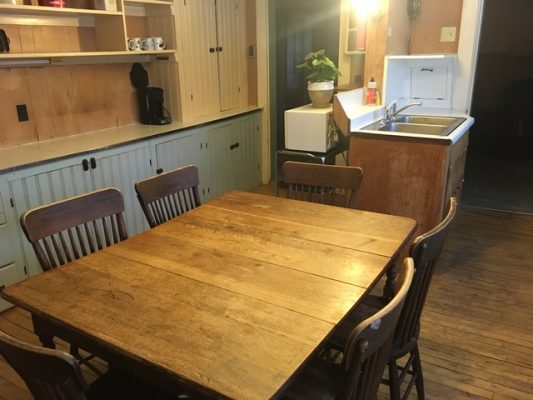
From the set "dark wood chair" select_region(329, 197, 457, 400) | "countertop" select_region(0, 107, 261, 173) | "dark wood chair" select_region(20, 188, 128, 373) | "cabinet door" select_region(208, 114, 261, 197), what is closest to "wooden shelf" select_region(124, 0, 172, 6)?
"countertop" select_region(0, 107, 261, 173)

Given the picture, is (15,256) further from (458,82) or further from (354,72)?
(458,82)

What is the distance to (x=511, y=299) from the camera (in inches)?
105

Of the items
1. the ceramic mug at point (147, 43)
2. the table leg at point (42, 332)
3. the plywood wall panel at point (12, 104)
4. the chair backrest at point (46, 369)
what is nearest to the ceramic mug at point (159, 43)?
the ceramic mug at point (147, 43)

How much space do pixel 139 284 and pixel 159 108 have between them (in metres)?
2.59

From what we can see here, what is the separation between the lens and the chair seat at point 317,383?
1.38m

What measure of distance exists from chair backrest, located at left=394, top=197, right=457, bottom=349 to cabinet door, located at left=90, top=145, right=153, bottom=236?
86.1 inches

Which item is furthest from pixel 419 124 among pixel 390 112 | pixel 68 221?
pixel 68 221

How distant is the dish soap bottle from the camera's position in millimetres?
3613

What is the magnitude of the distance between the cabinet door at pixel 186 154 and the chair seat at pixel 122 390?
215 cm

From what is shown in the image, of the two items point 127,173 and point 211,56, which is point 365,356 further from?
point 211,56

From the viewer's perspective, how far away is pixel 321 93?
3.41 m

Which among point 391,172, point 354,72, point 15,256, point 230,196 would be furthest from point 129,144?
point 354,72

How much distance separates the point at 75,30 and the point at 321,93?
1.83 meters

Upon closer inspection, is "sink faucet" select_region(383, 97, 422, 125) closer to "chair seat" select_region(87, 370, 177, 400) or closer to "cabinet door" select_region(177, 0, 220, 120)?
"cabinet door" select_region(177, 0, 220, 120)
